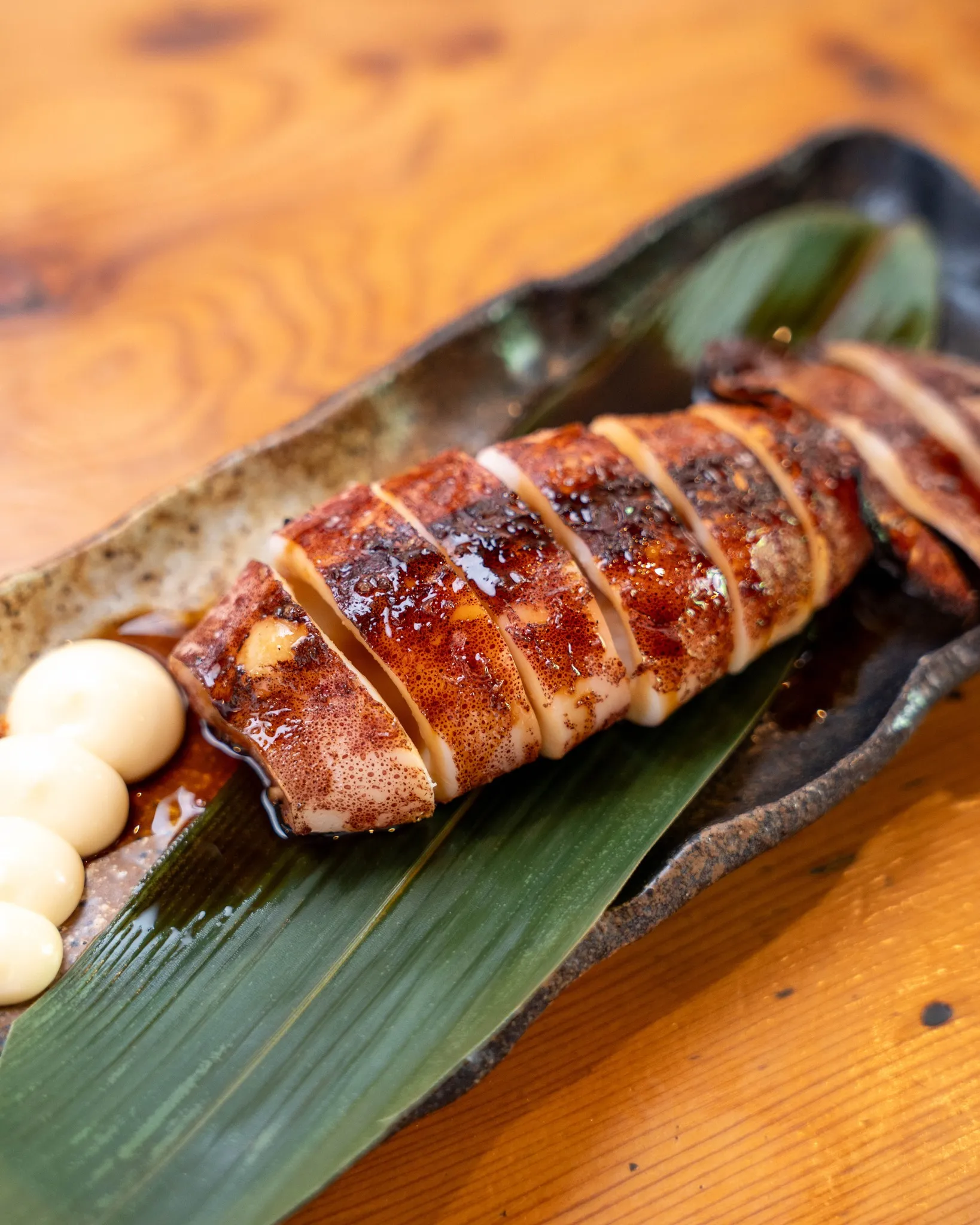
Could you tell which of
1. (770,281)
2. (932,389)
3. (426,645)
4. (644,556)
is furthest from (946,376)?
(426,645)

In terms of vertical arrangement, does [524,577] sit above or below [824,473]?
above

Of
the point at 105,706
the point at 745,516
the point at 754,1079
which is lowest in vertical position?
the point at 754,1079

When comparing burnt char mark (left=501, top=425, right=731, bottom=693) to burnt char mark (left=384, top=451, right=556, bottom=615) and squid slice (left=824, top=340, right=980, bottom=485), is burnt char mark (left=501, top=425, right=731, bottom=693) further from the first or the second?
squid slice (left=824, top=340, right=980, bottom=485)

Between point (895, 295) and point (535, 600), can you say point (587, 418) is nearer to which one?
point (535, 600)

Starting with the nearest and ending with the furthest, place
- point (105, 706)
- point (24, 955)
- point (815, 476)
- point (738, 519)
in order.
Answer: point (24, 955) < point (105, 706) < point (738, 519) < point (815, 476)

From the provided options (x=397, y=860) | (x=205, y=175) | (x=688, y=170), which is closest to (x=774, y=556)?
(x=397, y=860)

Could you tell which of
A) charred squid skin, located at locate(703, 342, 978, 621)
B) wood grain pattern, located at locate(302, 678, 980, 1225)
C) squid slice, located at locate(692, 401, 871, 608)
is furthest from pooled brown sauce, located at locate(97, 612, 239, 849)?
charred squid skin, located at locate(703, 342, 978, 621)

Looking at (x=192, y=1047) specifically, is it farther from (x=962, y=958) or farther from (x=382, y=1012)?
(x=962, y=958)
